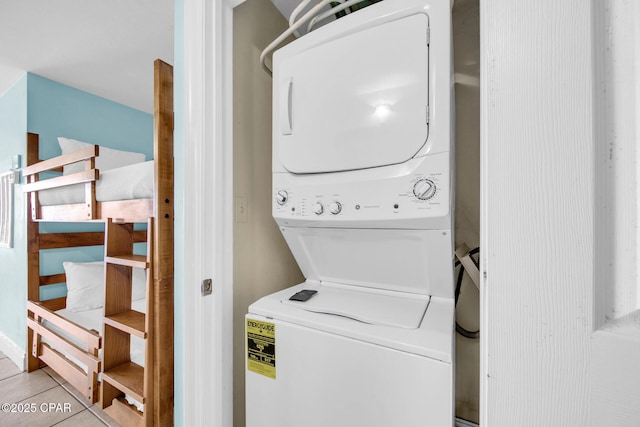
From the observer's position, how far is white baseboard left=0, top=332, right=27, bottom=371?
2258 mm

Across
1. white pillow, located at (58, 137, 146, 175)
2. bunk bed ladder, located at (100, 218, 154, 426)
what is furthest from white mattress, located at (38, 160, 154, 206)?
white pillow, located at (58, 137, 146, 175)

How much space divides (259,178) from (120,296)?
3.73 ft

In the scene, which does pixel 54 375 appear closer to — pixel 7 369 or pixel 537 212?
pixel 7 369

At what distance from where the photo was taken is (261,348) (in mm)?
887

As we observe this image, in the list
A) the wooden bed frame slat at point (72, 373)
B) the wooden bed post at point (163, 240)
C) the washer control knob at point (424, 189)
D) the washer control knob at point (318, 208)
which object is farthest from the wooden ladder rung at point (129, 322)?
the washer control knob at point (424, 189)

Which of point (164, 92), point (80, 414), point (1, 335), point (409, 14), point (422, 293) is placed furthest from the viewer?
point (1, 335)

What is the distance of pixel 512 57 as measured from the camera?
36 cm

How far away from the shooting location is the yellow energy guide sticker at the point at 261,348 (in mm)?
864

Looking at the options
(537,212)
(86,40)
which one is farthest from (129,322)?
(86,40)

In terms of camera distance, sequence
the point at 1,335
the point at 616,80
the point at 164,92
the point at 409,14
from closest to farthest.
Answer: the point at 616,80 → the point at 409,14 → the point at 164,92 → the point at 1,335

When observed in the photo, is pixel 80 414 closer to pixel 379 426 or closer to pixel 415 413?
pixel 379 426

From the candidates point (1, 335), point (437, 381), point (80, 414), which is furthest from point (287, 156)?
point (1, 335)

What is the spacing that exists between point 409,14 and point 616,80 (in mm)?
648

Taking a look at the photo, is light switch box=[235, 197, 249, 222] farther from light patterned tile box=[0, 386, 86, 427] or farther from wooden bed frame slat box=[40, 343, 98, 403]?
light patterned tile box=[0, 386, 86, 427]
